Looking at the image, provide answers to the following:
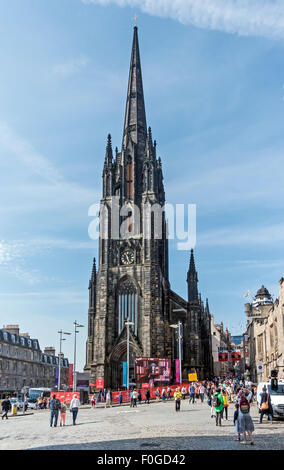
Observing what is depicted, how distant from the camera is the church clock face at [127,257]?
59.9m

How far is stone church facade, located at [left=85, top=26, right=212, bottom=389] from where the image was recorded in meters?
56.0

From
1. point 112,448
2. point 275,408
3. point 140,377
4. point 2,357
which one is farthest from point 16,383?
point 112,448

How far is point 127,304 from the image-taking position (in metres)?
58.0

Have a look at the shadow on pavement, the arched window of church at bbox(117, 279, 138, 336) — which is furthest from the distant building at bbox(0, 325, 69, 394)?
the shadow on pavement

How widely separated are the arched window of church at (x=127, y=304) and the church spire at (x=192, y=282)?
10.4m

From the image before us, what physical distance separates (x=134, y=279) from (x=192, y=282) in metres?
11.4

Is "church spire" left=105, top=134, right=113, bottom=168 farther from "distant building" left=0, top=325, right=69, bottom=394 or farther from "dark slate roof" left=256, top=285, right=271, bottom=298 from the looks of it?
"dark slate roof" left=256, top=285, right=271, bottom=298

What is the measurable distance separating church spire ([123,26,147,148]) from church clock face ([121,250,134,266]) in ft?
56.6

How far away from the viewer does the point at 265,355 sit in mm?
48719

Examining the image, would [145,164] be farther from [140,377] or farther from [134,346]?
[140,377]

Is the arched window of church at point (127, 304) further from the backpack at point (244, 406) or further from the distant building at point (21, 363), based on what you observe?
the backpack at point (244, 406)

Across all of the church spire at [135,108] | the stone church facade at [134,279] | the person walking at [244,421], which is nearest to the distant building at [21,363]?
the stone church facade at [134,279]

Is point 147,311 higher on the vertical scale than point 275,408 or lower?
higher
